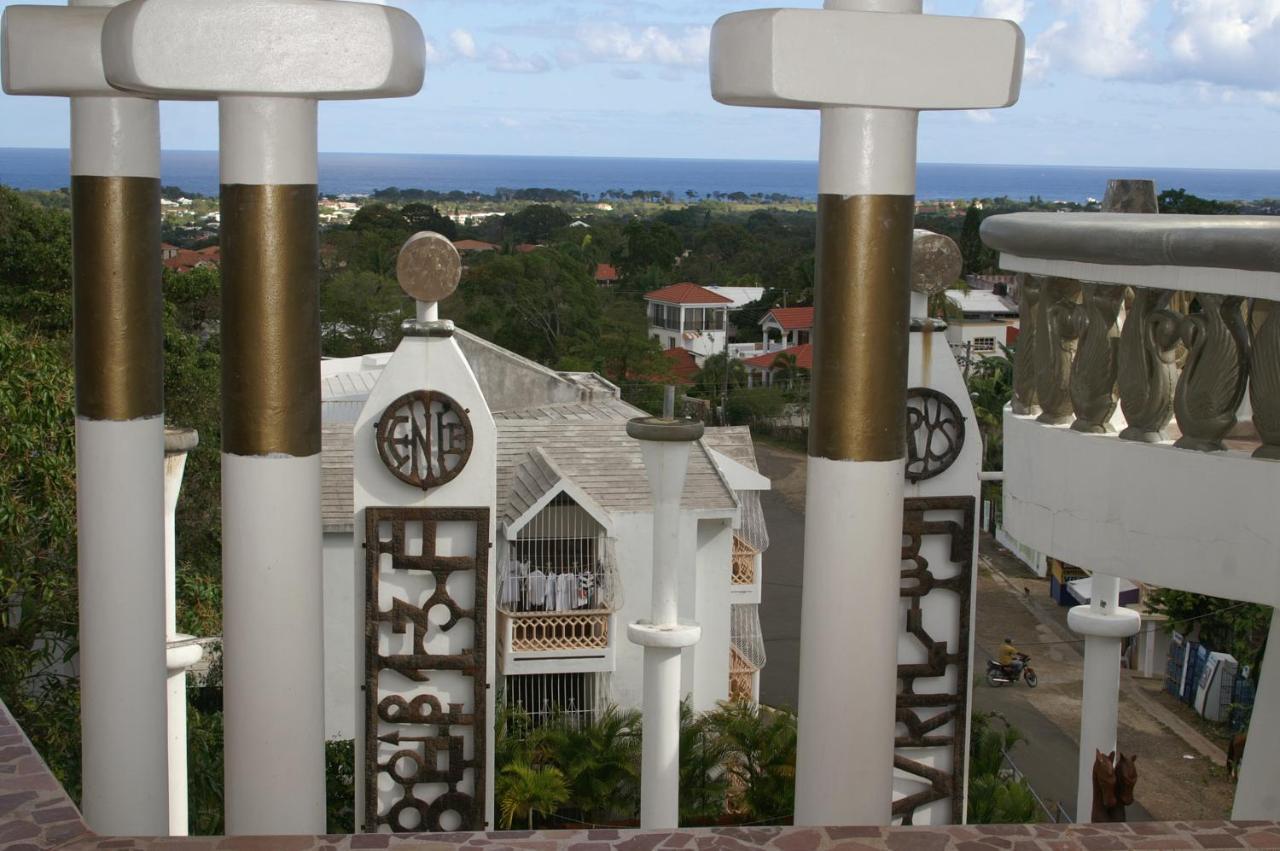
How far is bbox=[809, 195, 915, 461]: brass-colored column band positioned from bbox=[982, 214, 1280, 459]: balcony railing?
2.58ft

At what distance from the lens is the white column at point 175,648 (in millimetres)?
7668

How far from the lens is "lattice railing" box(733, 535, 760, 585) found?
734 inches

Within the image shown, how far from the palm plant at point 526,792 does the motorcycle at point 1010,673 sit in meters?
13.7

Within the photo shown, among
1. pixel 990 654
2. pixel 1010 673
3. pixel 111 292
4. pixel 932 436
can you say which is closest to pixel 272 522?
pixel 111 292

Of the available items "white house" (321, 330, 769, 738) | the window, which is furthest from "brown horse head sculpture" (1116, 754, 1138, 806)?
the window

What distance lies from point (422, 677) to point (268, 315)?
3.63m

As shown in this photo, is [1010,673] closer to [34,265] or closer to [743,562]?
[743,562]

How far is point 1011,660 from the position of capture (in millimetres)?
26141

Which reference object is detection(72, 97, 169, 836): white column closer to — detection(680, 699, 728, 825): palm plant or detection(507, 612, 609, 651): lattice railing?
detection(680, 699, 728, 825): palm plant

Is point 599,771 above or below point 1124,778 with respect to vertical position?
below

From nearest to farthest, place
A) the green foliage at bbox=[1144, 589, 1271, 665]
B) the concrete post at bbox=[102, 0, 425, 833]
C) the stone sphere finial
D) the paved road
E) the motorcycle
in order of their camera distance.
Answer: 1. the concrete post at bbox=[102, 0, 425, 833]
2. the stone sphere finial
3. the paved road
4. the green foliage at bbox=[1144, 589, 1271, 665]
5. the motorcycle

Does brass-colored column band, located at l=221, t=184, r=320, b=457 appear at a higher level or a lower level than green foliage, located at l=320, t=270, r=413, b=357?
higher

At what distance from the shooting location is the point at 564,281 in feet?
153

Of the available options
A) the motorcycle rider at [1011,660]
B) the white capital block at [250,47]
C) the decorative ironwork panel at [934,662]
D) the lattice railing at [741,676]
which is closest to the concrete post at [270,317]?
the white capital block at [250,47]
